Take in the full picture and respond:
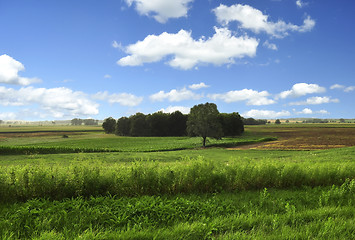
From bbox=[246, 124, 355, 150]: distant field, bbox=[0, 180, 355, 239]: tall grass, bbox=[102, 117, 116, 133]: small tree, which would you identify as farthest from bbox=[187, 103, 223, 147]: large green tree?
bbox=[102, 117, 116, 133]: small tree

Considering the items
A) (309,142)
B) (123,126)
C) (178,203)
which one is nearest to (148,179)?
(178,203)

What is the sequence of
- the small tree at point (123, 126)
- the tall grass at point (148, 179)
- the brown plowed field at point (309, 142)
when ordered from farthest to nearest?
the small tree at point (123, 126) < the brown plowed field at point (309, 142) < the tall grass at point (148, 179)

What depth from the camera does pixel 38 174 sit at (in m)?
8.41

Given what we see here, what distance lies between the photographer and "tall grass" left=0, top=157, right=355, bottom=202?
830 cm

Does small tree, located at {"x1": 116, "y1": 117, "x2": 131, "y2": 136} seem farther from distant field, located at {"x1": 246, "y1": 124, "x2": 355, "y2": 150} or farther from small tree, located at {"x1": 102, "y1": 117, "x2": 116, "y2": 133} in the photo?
distant field, located at {"x1": 246, "y1": 124, "x2": 355, "y2": 150}

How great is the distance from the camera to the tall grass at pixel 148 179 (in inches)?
327

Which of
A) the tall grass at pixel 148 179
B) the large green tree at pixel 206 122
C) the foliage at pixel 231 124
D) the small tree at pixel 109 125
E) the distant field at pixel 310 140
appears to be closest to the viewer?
the tall grass at pixel 148 179

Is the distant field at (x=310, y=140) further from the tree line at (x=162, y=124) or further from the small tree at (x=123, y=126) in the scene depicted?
the small tree at (x=123, y=126)

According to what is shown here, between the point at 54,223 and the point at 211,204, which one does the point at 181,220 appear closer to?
the point at 211,204

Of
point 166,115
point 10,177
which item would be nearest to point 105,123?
point 166,115

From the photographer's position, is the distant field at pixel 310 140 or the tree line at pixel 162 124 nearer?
the distant field at pixel 310 140

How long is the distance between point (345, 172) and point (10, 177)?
14844 millimetres

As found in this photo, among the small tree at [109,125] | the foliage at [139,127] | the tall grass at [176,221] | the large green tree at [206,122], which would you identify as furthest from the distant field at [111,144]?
the small tree at [109,125]

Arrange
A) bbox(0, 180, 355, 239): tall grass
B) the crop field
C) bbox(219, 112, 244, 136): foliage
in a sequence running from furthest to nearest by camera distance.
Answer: bbox(219, 112, 244, 136): foliage
the crop field
bbox(0, 180, 355, 239): tall grass
